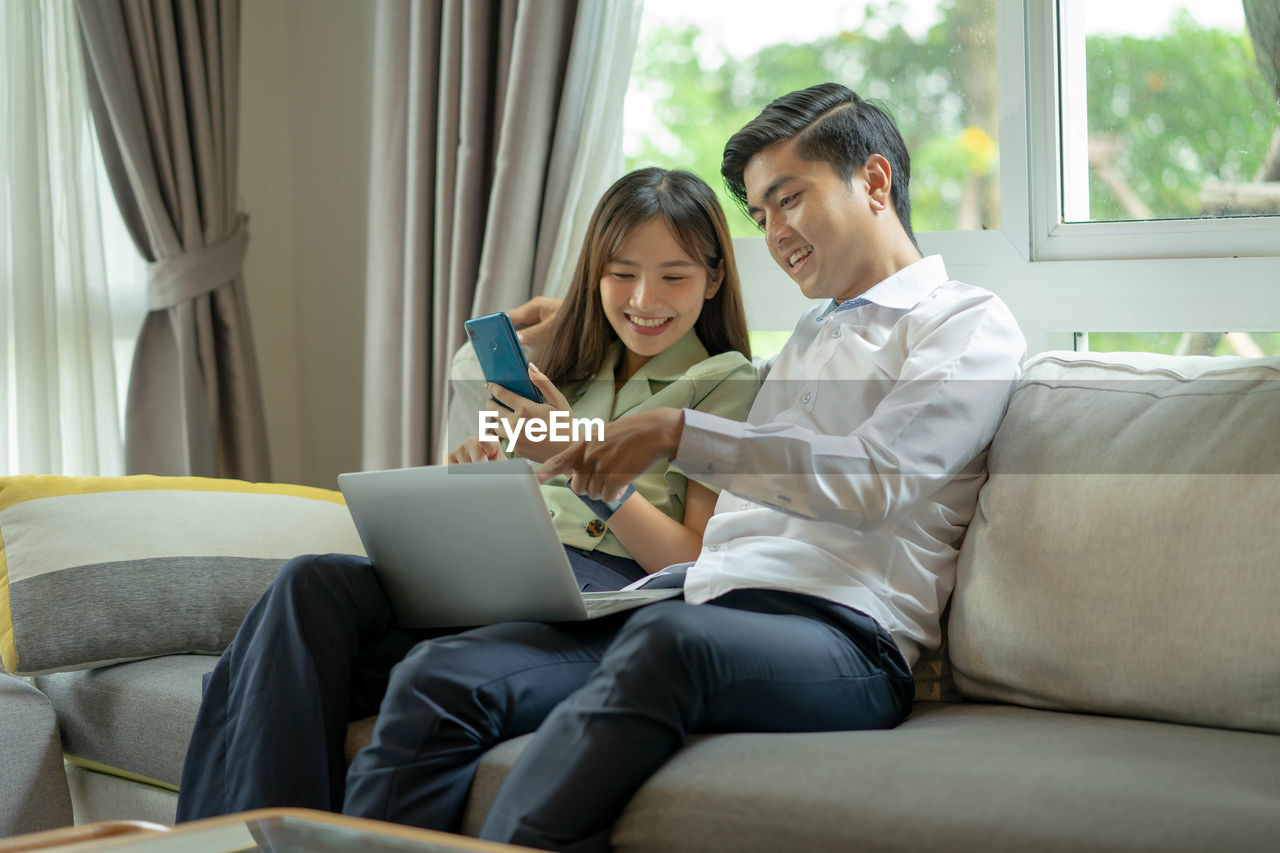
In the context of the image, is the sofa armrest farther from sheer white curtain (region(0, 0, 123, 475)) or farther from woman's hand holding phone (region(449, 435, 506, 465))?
sheer white curtain (region(0, 0, 123, 475))

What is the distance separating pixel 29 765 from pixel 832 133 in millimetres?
1423

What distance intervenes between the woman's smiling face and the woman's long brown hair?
0.05 feet

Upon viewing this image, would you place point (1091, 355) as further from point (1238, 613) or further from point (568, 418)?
point (568, 418)

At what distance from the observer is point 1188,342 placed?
188 cm

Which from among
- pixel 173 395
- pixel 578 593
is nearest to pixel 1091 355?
pixel 578 593

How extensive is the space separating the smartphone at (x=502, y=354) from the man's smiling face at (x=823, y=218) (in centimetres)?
42

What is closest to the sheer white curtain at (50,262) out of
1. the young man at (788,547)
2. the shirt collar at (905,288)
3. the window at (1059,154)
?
the window at (1059,154)

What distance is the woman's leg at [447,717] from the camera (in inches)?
45.9

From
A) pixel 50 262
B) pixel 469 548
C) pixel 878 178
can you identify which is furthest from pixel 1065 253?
pixel 50 262

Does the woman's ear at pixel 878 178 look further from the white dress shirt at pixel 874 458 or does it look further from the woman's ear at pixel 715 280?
the woman's ear at pixel 715 280

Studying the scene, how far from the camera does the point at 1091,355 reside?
1512mm

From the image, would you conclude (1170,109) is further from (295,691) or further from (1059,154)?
(295,691)

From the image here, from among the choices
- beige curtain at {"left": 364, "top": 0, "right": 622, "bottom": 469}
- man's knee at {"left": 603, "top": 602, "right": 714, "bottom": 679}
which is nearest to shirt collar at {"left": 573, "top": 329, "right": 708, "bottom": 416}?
beige curtain at {"left": 364, "top": 0, "right": 622, "bottom": 469}

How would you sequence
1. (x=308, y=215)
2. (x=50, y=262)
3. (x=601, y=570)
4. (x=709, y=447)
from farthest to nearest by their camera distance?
(x=308, y=215)
(x=50, y=262)
(x=601, y=570)
(x=709, y=447)
